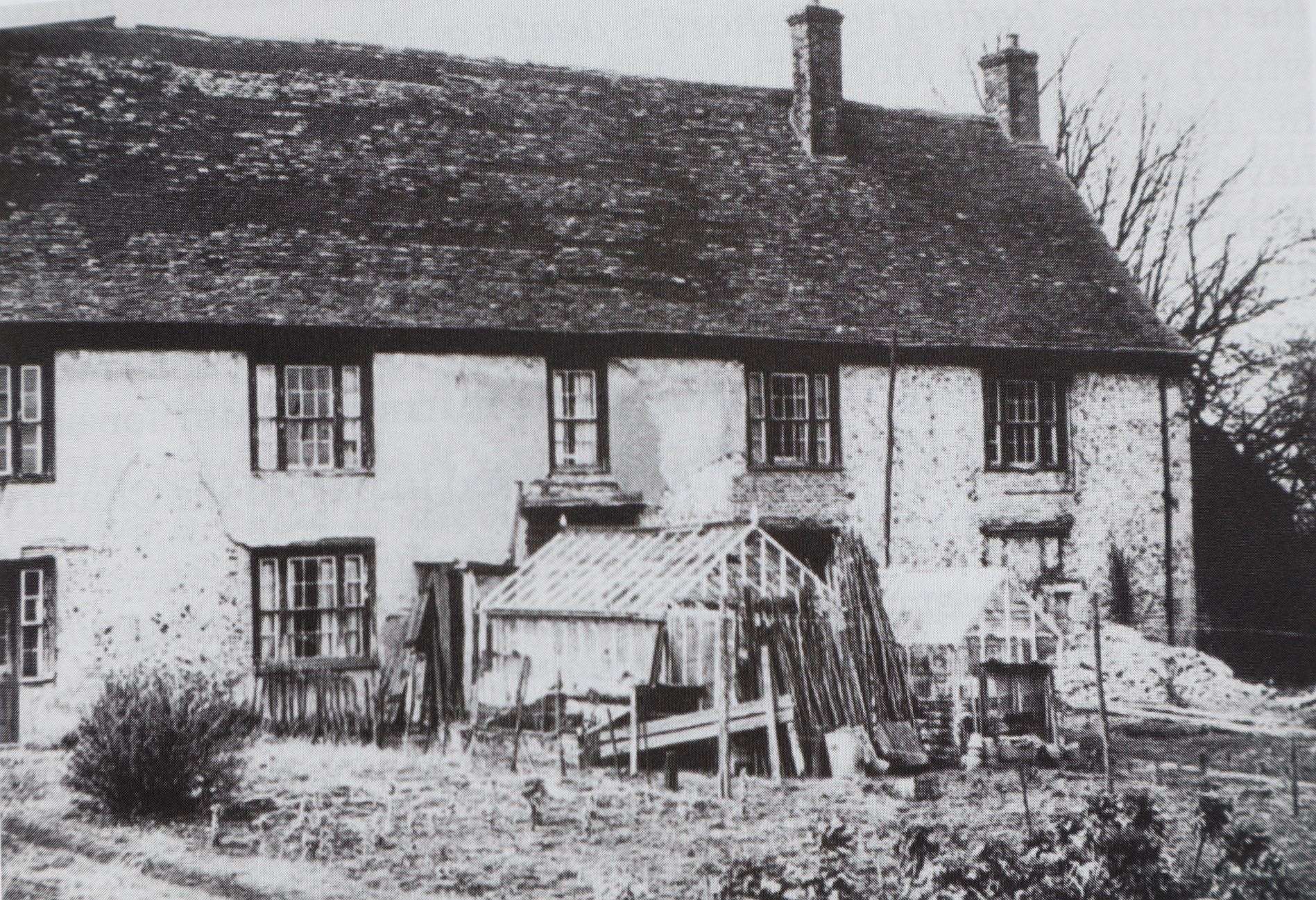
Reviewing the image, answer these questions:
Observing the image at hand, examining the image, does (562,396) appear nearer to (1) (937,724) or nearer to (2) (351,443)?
(2) (351,443)

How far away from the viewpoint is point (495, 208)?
18.7 m

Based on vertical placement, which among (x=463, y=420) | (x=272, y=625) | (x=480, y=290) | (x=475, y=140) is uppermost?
(x=475, y=140)

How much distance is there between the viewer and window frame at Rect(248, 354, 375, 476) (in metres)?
16.8

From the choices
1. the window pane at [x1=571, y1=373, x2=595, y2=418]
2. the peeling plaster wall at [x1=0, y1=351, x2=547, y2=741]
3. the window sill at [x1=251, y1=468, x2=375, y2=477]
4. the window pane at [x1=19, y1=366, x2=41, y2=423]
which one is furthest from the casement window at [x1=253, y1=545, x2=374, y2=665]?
the window pane at [x1=571, y1=373, x2=595, y2=418]

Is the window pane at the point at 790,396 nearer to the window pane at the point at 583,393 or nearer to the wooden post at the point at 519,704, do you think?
the window pane at the point at 583,393

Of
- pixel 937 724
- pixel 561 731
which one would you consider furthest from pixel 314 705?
pixel 937 724

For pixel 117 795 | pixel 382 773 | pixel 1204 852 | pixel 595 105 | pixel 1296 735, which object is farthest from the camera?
pixel 595 105

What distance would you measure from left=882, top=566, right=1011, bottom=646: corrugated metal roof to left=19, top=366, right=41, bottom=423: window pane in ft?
28.0

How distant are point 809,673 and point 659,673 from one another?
134 centimetres

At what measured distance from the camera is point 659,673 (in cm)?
1407

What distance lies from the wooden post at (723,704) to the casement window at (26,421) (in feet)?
23.0

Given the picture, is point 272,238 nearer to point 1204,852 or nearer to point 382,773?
point 382,773

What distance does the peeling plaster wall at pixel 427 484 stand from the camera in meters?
15.8

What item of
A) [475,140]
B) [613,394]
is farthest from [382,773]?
[475,140]
